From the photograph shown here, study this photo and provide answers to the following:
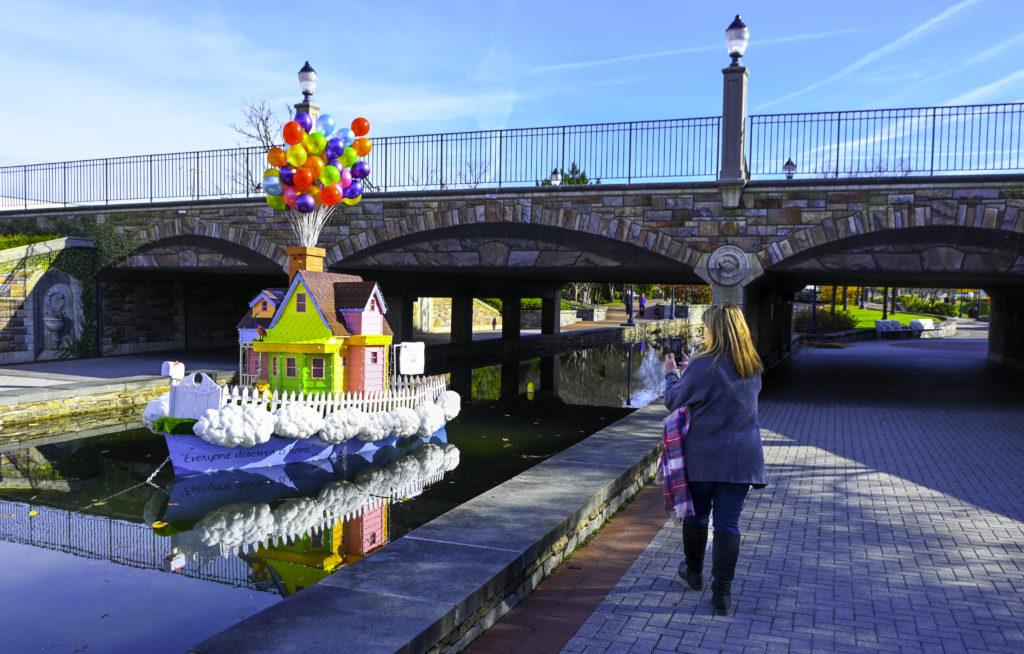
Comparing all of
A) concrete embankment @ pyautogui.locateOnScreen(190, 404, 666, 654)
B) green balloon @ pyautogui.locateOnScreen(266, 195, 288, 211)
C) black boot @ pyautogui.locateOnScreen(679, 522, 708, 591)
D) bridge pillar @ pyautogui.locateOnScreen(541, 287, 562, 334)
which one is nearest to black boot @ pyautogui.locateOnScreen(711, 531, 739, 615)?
black boot @ pyautogui.locateOnScreen(679, 522, 708, 591)

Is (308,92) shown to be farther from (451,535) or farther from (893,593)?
(893,593)

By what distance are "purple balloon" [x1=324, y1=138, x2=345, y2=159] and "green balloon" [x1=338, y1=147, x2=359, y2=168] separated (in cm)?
6

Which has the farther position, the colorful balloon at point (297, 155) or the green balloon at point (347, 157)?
the green balloon at point (347, 157)

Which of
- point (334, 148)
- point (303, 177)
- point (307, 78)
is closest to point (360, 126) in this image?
point (334, 148)

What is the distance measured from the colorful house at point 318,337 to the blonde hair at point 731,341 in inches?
278

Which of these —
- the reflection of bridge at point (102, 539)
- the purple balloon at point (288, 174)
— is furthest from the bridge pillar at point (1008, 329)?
the reflection of bridge at point (102, 539)

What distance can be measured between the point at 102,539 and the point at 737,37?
41.1 feet

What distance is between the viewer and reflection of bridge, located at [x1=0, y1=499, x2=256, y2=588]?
612 centimetres

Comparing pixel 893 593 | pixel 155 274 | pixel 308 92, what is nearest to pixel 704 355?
pixel 893 593

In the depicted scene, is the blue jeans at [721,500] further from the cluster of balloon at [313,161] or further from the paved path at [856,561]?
the cluster of balloon at [313,161]

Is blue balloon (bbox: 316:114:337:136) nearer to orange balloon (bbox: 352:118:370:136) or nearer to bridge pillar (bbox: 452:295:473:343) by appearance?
orange balloon (bbox: 352:118:370:136)

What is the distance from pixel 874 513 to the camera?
639cm

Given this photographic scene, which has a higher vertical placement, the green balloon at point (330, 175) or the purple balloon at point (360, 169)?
the purple balloon at point (360, 169)

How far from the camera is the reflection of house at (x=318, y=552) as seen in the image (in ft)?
19.4
